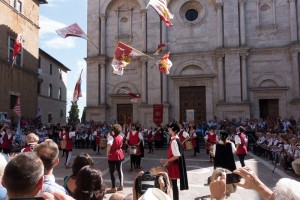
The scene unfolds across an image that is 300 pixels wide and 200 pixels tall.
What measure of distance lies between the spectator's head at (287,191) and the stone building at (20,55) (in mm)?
28006

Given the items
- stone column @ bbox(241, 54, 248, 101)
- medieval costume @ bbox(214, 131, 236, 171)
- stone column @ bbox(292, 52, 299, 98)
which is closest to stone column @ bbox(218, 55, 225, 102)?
stone column @ bbox(241, 54, 248, 101)

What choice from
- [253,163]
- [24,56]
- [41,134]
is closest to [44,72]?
[24,56]

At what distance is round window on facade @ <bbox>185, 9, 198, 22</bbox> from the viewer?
2773cm

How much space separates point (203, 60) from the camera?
26422 millimetres

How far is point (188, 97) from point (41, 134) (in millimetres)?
13246

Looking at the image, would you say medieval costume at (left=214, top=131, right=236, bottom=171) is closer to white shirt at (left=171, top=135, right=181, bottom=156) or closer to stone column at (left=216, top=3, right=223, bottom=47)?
white shirt at (left=171, top=135, right=181, bottom=156)

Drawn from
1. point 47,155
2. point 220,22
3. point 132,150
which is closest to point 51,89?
point 220,22

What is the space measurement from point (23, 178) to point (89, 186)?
93 cm

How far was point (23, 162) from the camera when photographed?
2.27 metres

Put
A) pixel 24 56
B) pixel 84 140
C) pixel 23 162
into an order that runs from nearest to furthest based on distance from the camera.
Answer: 1. pixel 23 162
2. pixel 84 140
3. pixel 24 56

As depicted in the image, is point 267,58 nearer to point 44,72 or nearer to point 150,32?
point 150,32

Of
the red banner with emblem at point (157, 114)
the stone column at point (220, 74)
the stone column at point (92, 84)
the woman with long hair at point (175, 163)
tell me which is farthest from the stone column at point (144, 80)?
the woman with long hair at point (175, 163)

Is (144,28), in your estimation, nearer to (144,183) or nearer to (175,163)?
(175,163)

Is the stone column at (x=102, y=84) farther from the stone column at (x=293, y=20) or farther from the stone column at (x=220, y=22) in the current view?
the stone column at (x=293, y=20)
